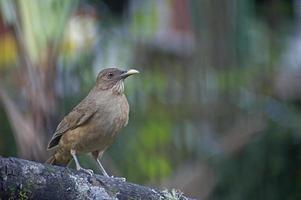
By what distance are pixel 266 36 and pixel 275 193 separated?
1581mm

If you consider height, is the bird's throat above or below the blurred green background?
above

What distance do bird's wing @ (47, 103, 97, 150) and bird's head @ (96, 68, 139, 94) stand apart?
0.29 metres

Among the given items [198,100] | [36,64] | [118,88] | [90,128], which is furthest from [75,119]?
[198,100]

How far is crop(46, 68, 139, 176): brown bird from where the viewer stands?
6238 mm

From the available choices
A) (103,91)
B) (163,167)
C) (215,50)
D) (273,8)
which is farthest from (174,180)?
(103,91)

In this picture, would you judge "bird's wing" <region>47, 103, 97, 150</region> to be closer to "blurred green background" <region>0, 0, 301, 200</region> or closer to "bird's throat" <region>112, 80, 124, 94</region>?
"bird's throat" <region>112, 80, 124, 94</region>

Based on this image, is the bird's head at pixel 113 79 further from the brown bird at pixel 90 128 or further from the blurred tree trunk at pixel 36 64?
the blurred tree trunk at pixel 36 64

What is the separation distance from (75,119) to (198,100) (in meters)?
2.79

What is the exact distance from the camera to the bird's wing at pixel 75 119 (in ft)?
20.7

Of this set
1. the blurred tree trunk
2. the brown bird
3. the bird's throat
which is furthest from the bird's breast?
the blurred tree trunk

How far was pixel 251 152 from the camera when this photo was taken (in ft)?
30.9

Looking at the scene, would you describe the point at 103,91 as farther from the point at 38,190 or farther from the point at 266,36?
the point at 266,36

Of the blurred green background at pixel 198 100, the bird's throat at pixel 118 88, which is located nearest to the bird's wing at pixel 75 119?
the bird's throat at pixel 118 88

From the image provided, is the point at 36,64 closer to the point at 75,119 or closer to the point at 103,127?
the point at 75,119
